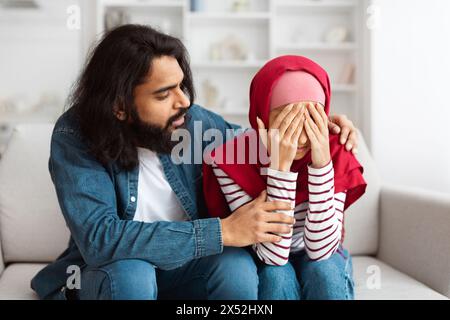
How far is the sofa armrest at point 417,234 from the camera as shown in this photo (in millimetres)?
1453

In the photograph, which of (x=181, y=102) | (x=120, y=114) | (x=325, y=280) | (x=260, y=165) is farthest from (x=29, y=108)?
(x=325, y=280)

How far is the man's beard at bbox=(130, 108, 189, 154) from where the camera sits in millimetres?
1294

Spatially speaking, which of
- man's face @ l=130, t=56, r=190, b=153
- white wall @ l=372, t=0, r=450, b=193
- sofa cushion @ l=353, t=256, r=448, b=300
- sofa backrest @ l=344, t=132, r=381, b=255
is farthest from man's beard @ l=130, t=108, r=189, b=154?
white wall @ l=372, t=0, r=450, b=193

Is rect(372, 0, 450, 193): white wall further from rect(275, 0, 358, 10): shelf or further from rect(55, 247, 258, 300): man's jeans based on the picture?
rect(55, 247, 258, 300): man's jeans

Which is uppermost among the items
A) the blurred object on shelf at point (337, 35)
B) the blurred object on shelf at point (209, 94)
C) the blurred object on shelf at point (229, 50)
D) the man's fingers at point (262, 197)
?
the blurred object on shelf at point (337, 35)

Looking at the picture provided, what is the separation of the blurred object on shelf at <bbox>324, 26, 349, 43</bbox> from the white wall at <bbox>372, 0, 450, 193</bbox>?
0.44m

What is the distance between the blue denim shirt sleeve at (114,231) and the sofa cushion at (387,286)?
19.9 inches

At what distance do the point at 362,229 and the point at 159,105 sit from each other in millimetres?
909

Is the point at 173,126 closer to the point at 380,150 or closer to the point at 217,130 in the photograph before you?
the point at 217,130

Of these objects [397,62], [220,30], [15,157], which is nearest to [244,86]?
[220,30]

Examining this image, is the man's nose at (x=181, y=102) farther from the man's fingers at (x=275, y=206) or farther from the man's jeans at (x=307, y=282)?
the man's jeans at (x=307, y=282)

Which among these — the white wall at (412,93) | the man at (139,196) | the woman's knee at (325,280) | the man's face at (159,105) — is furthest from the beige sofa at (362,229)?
the white wall at (412,93)

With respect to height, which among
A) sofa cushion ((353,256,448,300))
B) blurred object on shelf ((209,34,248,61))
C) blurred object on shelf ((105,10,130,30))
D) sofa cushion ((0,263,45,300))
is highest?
blurred object on shelf ((105,10,130,30))

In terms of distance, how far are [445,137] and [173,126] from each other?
2167mm
